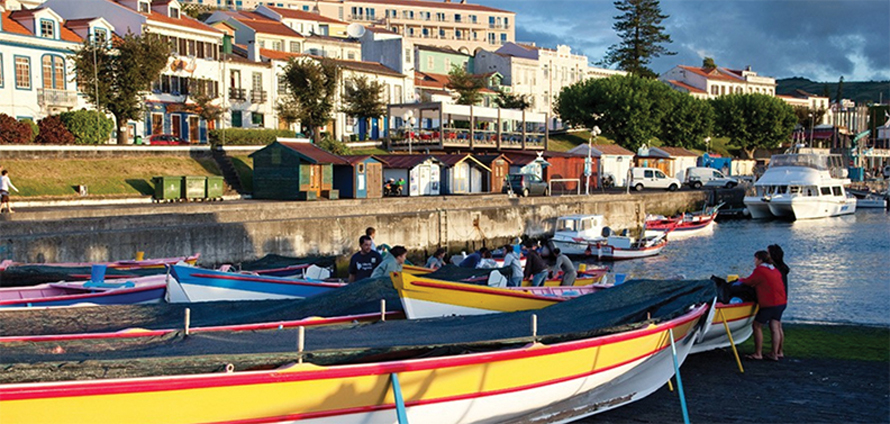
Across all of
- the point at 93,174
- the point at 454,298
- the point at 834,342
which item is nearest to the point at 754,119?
the point at 93,174

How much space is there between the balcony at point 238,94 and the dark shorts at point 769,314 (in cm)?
5152

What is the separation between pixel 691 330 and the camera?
13.0 metres

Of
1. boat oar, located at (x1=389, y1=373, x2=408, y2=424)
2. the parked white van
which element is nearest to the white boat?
the parked white van

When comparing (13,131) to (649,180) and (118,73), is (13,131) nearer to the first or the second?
(118,73)

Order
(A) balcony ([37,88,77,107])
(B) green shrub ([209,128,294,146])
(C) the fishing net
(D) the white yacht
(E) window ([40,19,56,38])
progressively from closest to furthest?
1. (C) the fishing net
2. (A) balcony ([37,88,77,107])
3. (E) window ([40,19,56,38])
4. (B) green shrub ([209,128,294,146])
5. (D) the white yacht

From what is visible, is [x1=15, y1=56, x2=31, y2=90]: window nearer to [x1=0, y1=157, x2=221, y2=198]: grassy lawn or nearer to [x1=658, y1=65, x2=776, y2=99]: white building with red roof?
[x1=0, y1=157, x2=221, y2=198]: grassy lawn

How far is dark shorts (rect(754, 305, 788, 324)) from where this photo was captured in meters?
13.8

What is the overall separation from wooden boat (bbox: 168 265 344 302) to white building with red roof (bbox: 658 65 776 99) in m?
113

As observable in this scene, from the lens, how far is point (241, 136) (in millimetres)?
51906

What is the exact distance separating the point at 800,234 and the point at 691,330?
4152 cm

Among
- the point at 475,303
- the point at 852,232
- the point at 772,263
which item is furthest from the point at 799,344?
the point at 852,232

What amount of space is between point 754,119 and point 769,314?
3733 inches

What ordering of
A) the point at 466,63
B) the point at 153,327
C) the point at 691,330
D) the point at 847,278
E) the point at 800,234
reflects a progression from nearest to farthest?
the point at 153,327 < the point at 691,330 < the point at 847,278 < the point at 800,234 < the point at 466,63

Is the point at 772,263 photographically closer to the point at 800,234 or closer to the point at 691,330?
the point at 691,330
